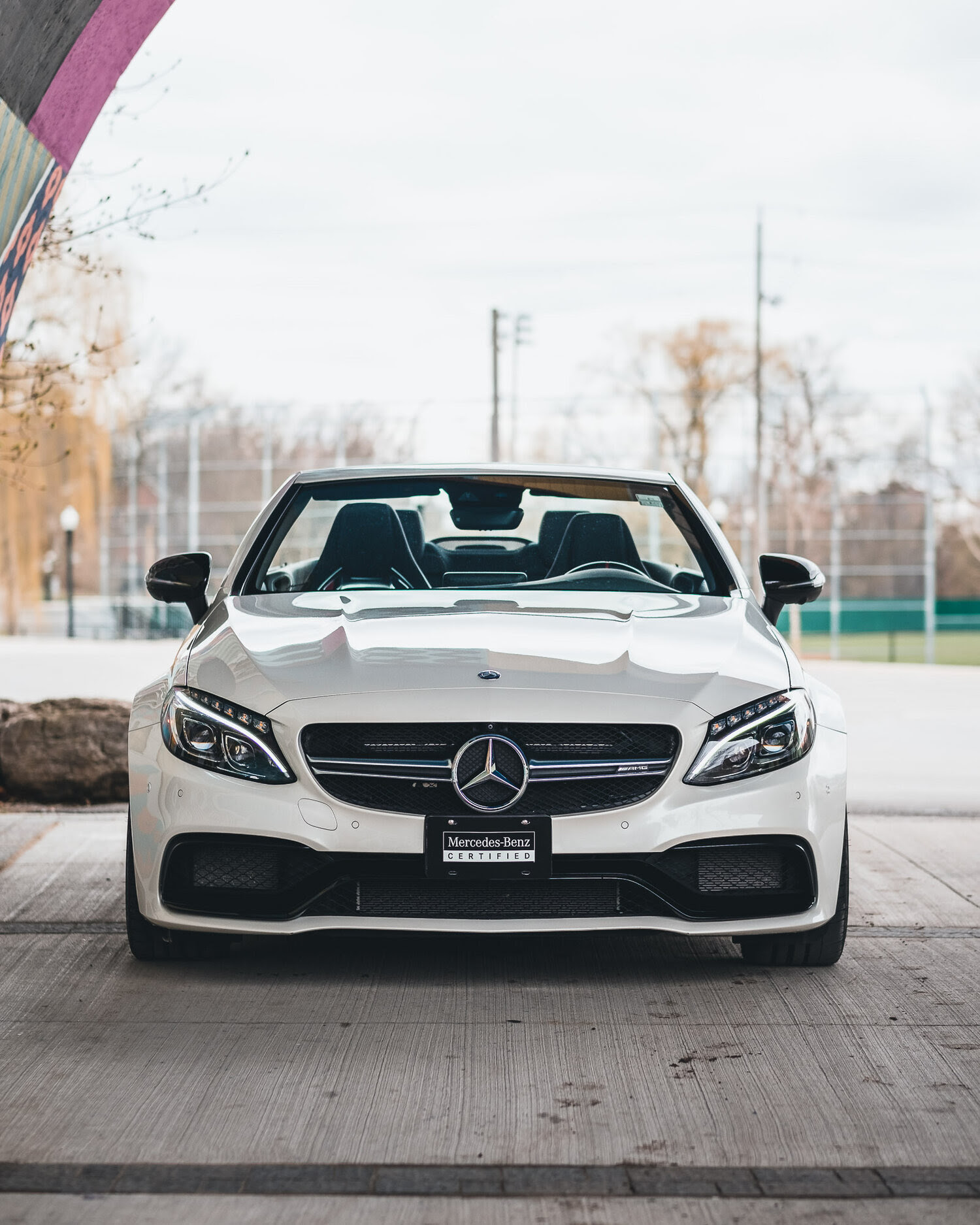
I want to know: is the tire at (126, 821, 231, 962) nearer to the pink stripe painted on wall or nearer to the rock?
the pink stripe painted on wall

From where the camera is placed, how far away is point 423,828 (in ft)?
13.3

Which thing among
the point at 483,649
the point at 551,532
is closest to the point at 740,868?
the point at 483,649

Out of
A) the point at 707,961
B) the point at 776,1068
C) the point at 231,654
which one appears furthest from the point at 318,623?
the point at 776,1068

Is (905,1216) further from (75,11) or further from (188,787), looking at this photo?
(75,11)

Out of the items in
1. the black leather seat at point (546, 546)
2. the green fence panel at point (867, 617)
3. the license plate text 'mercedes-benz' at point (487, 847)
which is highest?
the black leather seat at point (546, 546)

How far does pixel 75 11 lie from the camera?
600cm

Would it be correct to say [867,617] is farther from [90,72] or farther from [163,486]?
[90,72]

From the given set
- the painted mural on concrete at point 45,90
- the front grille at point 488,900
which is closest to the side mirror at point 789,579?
the front grille at point 488,900

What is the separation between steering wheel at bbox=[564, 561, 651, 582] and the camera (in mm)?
5527

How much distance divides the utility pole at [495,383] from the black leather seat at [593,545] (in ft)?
118

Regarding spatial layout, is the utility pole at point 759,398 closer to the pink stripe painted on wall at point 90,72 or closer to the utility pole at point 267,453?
the utility pole at point 267,453

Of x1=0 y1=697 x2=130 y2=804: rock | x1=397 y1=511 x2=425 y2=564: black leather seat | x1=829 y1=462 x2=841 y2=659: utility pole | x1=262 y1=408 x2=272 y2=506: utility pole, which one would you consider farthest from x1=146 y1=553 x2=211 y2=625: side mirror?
x1=829 y1=462 x2=841 y2=659: utility pole

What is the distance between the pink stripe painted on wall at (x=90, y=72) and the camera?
6.28 metres

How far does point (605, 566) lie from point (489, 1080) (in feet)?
7.77
